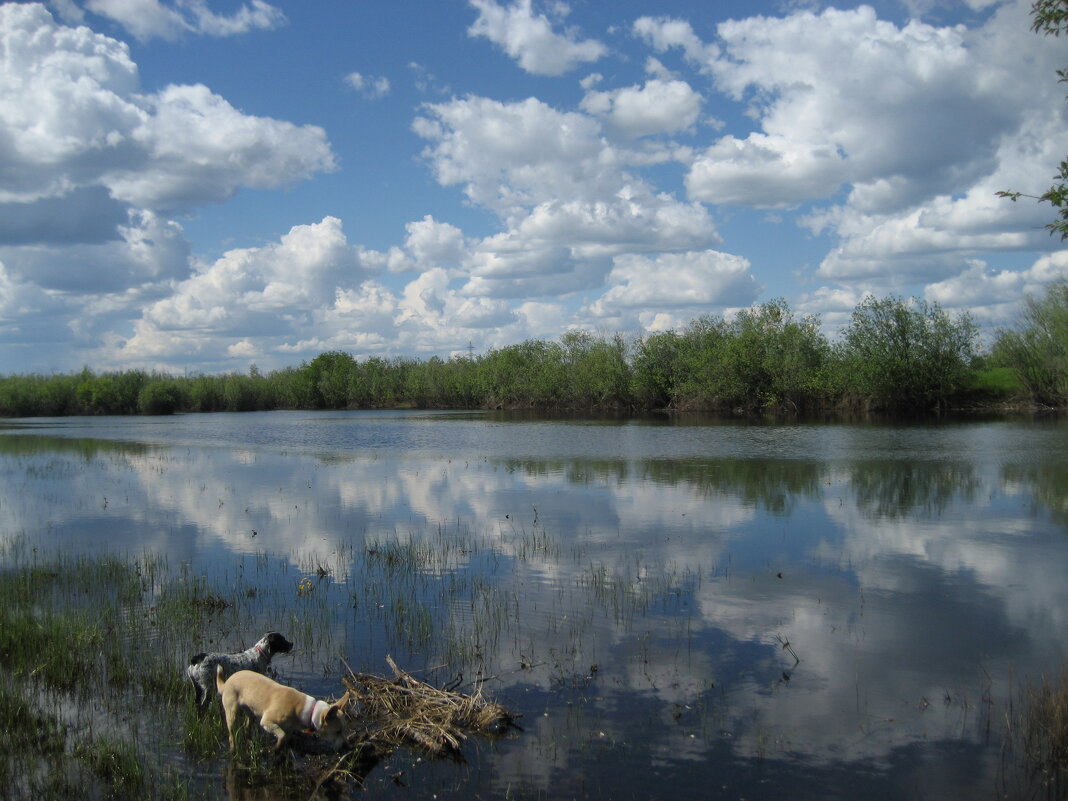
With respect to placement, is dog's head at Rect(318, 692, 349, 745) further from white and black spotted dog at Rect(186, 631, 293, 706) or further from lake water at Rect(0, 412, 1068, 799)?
white and black spotted dog at Rect(186, 631, 293, 706)

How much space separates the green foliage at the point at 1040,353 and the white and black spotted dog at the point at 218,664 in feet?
207

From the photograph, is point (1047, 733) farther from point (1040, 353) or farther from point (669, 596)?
point (1040, 353)

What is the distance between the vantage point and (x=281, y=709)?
7383 mm

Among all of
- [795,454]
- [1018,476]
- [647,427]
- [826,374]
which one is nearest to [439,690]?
[1018,476]

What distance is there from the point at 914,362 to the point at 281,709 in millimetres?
78649

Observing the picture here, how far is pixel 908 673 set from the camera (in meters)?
9.73

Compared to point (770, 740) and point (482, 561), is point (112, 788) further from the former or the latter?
point (482, 561)

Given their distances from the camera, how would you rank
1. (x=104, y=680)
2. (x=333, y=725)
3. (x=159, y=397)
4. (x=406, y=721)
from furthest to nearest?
(x=159, y=397)
(x=104, y=680)
(x=406, y=721)
(x=333, y=725)

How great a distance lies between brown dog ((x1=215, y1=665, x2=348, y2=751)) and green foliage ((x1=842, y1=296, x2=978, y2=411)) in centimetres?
7519

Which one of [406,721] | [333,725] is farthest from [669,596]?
[333,725]

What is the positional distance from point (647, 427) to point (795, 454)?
967 inches

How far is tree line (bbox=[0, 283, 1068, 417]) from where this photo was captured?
72312 mm

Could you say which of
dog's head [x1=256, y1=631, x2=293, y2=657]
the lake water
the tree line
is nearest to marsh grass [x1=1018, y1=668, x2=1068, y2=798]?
the lake water

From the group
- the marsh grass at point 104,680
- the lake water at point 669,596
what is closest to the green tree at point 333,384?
the lake water at point 669,596
